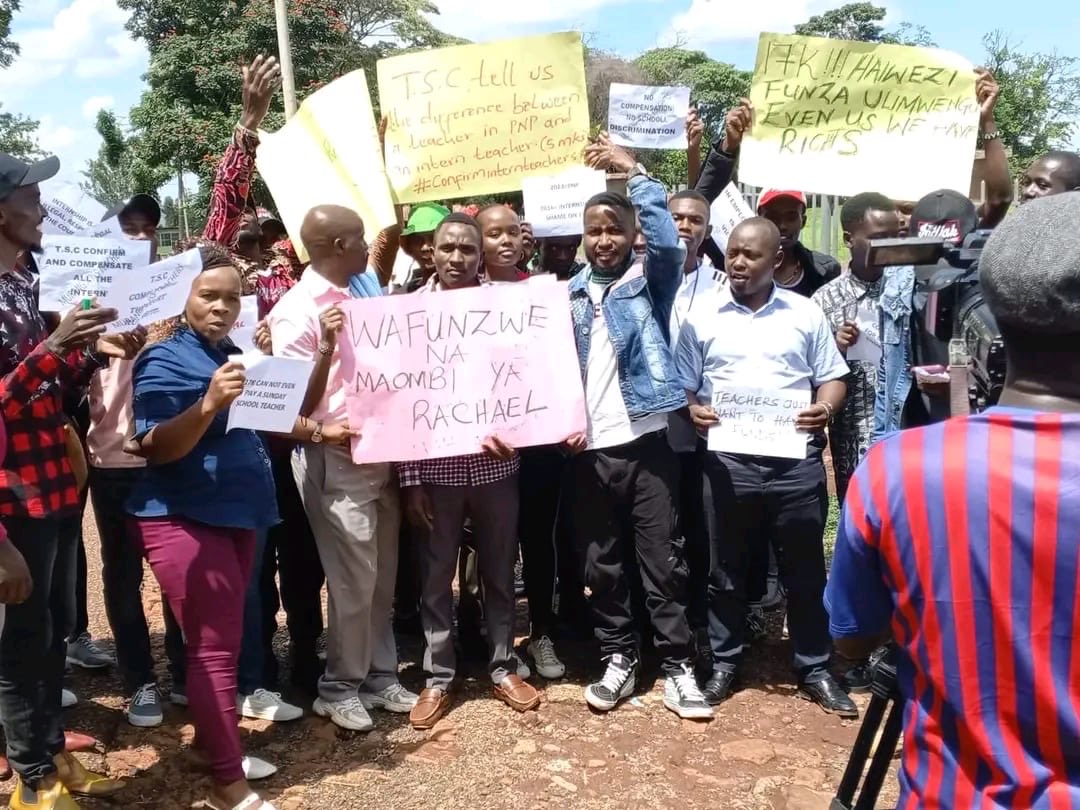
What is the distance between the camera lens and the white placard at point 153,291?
305 centimetres

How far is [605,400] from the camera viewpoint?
159 inches

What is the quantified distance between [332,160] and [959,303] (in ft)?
10.3

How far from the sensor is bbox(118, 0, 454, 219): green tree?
22.6m

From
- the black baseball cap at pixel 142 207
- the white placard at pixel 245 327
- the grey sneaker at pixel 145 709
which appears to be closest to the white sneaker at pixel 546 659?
the grey sneaker at pixel 145 709

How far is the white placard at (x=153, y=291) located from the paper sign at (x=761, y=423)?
7.21 ft

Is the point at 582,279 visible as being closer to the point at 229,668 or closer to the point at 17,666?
the point at 229,668

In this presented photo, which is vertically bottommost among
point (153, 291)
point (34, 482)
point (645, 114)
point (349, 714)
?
point (349, 714)

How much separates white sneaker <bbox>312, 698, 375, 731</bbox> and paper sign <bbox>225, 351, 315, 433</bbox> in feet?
4.63

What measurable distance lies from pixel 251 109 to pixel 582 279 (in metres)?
1.80

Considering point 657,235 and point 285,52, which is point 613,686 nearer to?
point 657,235

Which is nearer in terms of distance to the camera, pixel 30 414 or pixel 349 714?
pixel 30 414

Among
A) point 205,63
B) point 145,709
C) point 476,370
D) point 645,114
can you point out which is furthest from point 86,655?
point 205,63

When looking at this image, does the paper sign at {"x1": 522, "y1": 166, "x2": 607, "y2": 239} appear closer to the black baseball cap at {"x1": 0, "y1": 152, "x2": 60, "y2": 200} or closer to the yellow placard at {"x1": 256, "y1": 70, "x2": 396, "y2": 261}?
the yellow placard at {"x1": 256, "y1": 70, "x2": 396, "y2": 261}

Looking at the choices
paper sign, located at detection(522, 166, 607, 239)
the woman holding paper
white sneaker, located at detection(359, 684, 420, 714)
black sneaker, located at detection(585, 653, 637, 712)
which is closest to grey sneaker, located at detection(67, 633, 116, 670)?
white sneaker, located at detection(359, 684, 420, 714)
